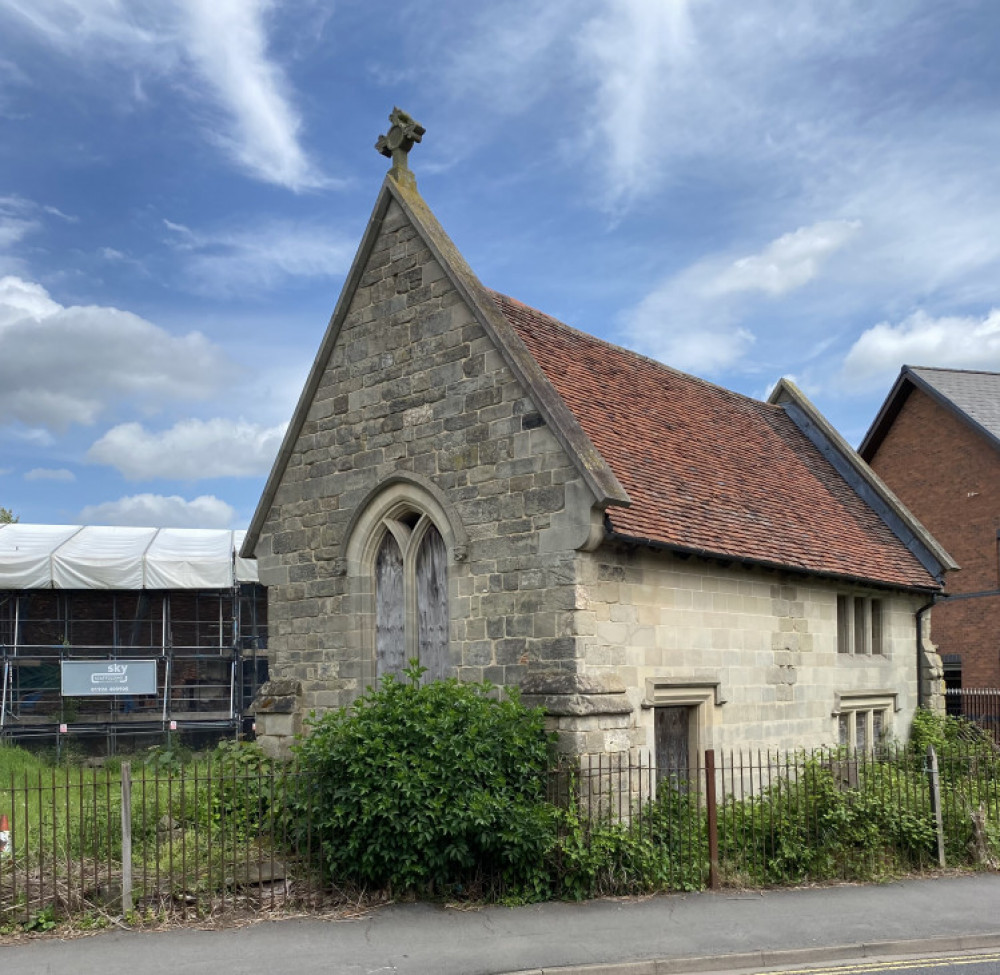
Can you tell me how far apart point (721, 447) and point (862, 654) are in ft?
13.3

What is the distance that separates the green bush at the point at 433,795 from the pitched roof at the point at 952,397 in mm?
21728

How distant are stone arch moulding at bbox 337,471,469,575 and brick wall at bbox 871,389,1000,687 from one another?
20902 millimetres

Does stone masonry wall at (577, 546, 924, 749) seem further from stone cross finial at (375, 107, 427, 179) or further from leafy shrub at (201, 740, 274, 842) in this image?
stone cross finial at (375, 107, 427, 179)

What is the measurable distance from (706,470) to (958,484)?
17.6 metres

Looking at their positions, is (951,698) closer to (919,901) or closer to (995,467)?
(995,467)

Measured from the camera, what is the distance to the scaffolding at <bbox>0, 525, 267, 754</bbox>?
100ft

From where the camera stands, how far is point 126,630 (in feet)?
111

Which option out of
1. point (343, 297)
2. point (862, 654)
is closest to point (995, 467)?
point (862, 654)

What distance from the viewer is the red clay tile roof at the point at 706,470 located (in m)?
13.2

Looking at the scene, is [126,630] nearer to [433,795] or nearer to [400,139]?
[400,139]

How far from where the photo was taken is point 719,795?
13.5m

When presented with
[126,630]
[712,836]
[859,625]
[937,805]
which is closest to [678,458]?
[859,625]

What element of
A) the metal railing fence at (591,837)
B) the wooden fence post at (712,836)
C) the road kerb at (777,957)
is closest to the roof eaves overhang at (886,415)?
the metal railing fence at (591,837)

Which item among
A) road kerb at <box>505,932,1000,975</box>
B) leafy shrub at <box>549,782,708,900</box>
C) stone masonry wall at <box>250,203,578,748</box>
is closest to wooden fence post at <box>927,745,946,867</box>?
road kerb at <box>505,932,1000,975</box>
